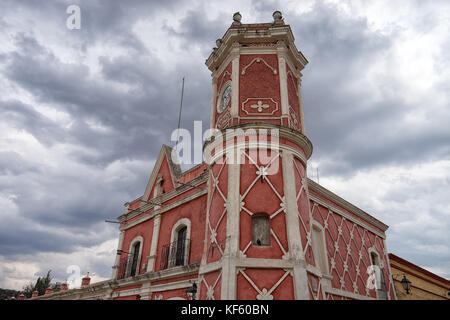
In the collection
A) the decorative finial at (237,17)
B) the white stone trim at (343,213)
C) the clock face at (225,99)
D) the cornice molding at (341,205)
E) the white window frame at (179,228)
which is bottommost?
the white window frame at (179,228)

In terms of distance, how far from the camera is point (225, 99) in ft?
47.1

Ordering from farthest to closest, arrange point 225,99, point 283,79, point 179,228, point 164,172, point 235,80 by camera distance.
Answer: point 164,172, point 179,228, point 225,99, point 235,80, point 283,79

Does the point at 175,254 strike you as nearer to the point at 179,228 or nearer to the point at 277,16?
the point at 179,228

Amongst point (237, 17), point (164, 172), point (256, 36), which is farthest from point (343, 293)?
point (237, 17)

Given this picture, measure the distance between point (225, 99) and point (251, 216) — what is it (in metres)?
6.04

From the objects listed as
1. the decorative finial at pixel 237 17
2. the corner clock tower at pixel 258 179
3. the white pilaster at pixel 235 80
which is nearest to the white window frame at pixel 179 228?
the corner clock tower at pixel 258 179

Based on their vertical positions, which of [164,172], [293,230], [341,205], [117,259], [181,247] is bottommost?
[293,230]

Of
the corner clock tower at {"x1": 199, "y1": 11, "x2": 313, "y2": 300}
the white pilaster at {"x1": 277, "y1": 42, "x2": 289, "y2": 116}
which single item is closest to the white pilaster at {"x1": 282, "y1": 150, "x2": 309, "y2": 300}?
the corner clock tower at {"x1": 199, "y1": 11, "x2": 313, "y2": 300}

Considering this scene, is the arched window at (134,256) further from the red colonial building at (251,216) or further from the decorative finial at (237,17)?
the decorative finial at (237,17)

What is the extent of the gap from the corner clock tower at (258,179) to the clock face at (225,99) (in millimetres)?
58

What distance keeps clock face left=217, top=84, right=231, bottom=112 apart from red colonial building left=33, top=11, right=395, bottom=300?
0.09 metres

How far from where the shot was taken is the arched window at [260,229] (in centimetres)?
1032
